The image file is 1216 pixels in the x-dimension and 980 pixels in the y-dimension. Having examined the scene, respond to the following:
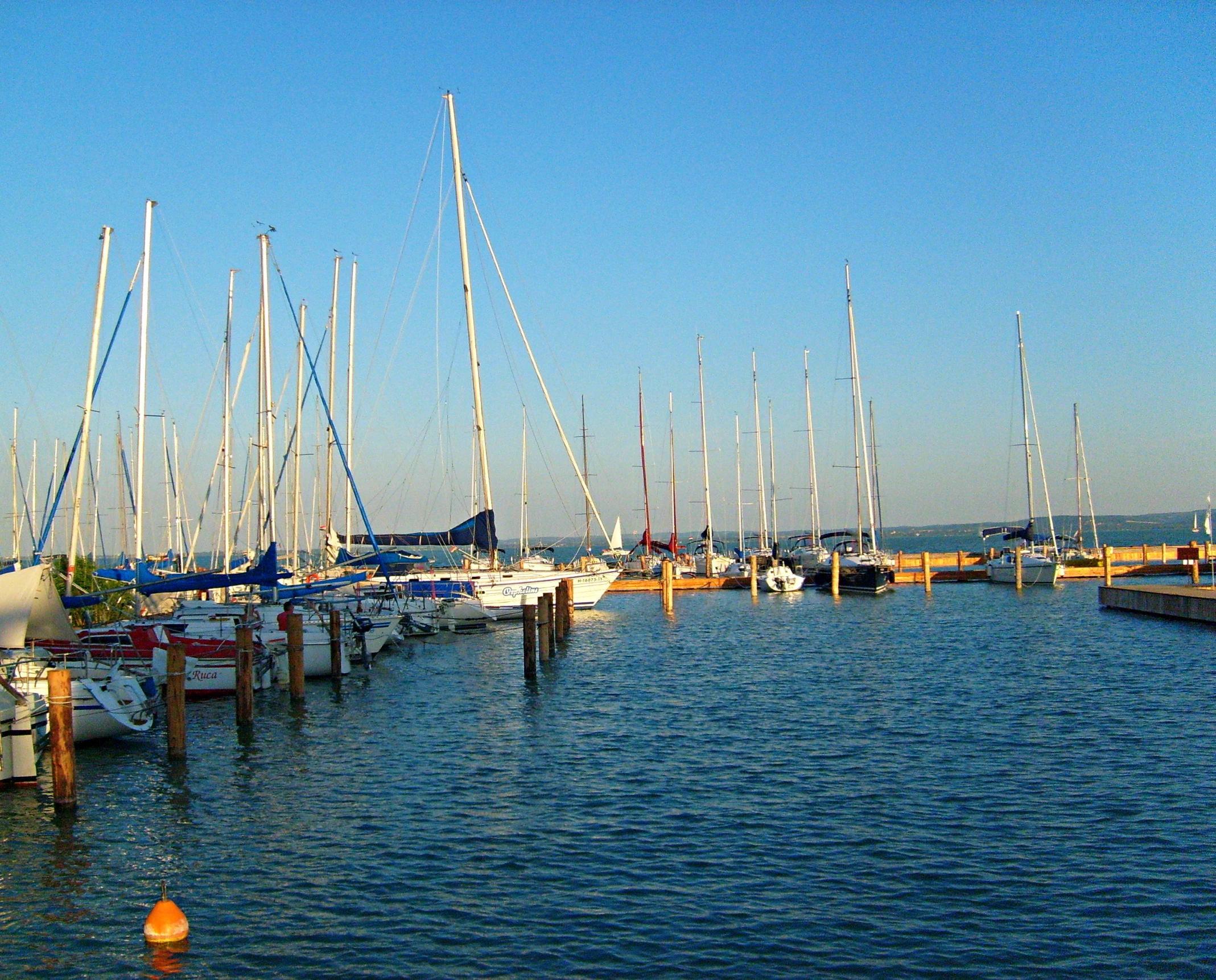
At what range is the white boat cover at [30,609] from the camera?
2206 cm

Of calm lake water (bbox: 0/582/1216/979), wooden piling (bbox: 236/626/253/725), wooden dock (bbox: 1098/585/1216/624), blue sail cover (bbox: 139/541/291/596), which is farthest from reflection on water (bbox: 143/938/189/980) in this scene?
wooden dock (bbox: 1098/585/1216/624)

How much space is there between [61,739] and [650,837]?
32.3ft

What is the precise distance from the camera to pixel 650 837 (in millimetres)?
17406

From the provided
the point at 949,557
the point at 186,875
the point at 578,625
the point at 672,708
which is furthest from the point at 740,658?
the point at 949,557

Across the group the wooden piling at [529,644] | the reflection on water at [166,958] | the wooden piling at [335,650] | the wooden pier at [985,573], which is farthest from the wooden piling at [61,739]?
the wooden pier at [985,573]

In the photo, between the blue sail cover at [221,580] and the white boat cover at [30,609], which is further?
the blue sail cover at [221,580]

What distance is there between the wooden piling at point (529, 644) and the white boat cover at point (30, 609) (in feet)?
44.2

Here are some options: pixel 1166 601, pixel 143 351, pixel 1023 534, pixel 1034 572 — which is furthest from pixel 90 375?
pixel 1023 534

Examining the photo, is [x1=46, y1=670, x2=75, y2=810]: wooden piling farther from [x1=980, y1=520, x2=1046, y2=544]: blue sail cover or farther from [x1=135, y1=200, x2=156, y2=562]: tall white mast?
[x1=980, y1=520, x2=1046, y2=544]: blue sail cover

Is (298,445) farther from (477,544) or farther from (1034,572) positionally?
(1034,572)

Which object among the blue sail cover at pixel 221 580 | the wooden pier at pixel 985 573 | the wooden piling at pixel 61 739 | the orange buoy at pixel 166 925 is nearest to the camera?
the orange buoy at pixel 166 925

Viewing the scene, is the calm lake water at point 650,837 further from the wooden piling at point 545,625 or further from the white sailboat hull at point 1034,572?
the white sailboat hull at point 1034,572

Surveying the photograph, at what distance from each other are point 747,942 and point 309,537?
169ft

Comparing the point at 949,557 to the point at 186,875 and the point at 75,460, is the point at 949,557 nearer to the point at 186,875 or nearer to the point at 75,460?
the point at 75,460
